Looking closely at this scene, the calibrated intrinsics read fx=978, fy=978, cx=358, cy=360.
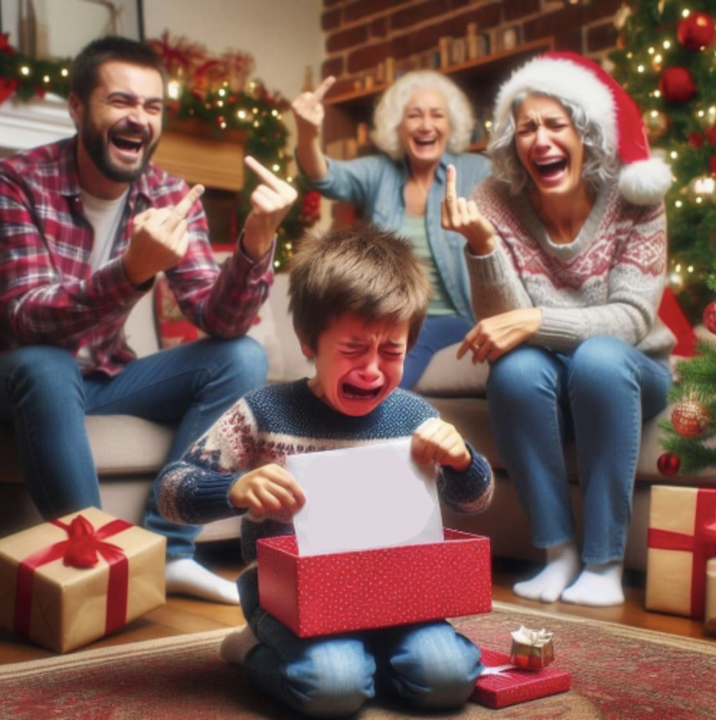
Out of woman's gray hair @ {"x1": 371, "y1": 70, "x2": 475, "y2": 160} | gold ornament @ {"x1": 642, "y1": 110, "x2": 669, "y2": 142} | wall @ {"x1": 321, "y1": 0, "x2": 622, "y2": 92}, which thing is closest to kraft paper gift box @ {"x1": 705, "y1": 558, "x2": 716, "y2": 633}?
gold ornament @ {"x1": 642, "y1": 110, "x2": 669, "y2": 142}

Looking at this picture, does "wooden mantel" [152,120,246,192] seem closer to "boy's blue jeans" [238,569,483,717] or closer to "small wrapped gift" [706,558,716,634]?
"small wrapped gift" [706,558,716,634]

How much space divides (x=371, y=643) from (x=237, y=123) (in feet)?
11.3

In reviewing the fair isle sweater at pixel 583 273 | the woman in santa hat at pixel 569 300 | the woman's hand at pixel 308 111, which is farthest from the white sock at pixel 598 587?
the woman's hand at pixel 308 111

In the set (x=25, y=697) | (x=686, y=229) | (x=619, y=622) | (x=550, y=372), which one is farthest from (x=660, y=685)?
(x=686, y=229)

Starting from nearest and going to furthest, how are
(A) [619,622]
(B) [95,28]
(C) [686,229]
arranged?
(A) [619,622] < (C) [686,229] < (B) [95,28]

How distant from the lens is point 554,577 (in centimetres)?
179

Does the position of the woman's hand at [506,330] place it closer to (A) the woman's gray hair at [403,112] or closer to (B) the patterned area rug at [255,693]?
(B) the patterned area rug at [255,693]

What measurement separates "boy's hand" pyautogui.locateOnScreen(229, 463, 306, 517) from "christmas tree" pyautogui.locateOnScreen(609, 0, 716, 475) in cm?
160

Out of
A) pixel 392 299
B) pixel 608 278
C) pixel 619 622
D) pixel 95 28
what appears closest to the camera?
pixel 392 299

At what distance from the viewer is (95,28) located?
159 inches

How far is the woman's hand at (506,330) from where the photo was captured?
182 cm

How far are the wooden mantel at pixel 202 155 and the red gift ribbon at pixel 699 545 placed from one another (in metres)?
3.03

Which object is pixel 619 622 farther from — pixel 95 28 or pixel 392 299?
pixel 95 28

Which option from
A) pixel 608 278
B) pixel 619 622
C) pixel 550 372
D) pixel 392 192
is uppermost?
pixel 392 192
